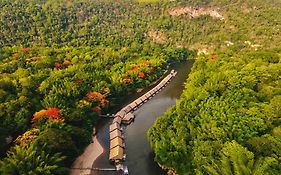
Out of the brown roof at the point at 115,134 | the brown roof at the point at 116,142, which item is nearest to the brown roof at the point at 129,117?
the brown roof at the point at 115,134

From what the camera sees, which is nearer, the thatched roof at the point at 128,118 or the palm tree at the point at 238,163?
the palm tree at the point at 238,163

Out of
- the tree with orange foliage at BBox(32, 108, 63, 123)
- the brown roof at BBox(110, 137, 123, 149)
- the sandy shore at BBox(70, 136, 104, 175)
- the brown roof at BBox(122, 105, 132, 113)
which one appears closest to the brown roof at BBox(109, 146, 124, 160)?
the brown roof at BBox(110, 137, 123, 149)

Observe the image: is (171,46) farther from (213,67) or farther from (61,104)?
(61,104)

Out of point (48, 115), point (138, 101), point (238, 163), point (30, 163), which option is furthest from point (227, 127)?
point (138, 101)

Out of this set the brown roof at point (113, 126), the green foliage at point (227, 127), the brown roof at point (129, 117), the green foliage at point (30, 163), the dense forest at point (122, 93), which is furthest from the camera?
the brown roof at point (129, 117)

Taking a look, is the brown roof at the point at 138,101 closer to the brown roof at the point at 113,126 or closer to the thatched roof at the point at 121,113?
the thatched roof at the point at 121,113

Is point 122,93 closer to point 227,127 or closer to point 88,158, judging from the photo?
point 88,158
